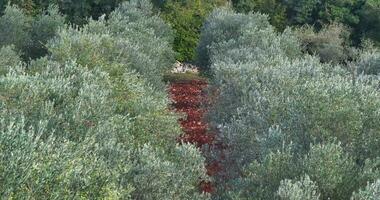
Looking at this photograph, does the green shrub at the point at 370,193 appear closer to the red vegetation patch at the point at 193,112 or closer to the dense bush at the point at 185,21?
the red vegetation patch at the point at 193,112

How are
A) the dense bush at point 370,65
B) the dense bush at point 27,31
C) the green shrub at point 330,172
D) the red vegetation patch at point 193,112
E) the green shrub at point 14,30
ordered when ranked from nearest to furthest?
1. the green shrub at point 330,172
2. the red vegetation patch at point 193,112
3. the dense bush at point 370,65
4. the green shrub at point 14,30
5. the dense bush at point 27,31

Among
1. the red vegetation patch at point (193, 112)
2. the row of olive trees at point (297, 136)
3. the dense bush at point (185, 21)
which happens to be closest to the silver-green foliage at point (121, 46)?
the red vegetation patch at point (193, 112)

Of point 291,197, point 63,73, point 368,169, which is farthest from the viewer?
point 63,73

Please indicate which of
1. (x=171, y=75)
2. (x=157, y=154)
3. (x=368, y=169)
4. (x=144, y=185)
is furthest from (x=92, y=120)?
(x=171, y=75)

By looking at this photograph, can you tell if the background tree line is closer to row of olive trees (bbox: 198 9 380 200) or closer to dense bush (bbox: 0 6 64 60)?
dense bush (bbox: 0 6 64 60)

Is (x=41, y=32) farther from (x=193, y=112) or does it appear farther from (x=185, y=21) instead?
(x=185, y=21)

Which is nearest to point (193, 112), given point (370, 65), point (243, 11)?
point (370, 65)

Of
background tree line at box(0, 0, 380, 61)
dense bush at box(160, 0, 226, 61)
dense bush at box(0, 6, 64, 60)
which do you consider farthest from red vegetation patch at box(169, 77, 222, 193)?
dense bush at box(0, 6, 64, 60)

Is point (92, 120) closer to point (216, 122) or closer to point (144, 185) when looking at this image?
point (144, 185)
